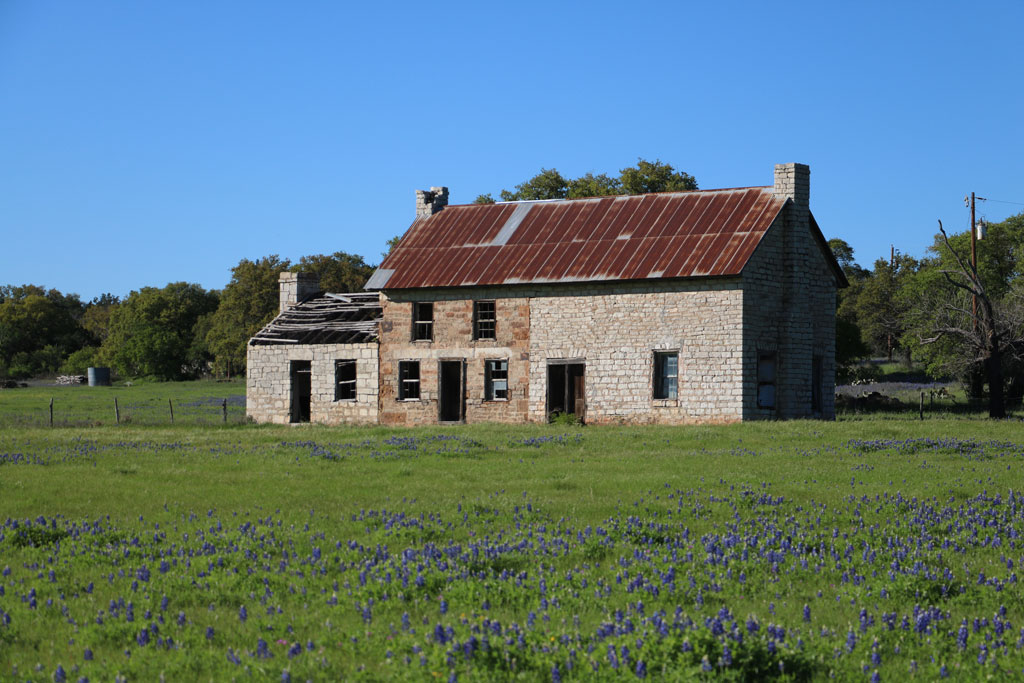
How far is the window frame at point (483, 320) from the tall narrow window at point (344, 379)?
5307mm

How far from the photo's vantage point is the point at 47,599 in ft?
27.7

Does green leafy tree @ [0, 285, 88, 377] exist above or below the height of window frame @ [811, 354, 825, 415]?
above

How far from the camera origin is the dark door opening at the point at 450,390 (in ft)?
128

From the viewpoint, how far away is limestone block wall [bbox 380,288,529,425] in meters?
37.8

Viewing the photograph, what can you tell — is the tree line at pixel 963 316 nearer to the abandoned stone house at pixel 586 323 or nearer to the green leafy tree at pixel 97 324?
the abandoned stone house at pixel 586 323

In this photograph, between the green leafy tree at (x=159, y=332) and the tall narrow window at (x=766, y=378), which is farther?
the green leafy tree at (x=159, y=332)

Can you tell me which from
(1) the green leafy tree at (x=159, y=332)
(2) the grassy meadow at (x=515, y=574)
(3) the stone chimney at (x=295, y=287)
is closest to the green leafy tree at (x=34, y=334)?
(1) the green leafy tree at (x=159, y=332)

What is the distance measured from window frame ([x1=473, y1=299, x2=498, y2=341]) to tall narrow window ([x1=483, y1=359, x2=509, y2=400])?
92cm

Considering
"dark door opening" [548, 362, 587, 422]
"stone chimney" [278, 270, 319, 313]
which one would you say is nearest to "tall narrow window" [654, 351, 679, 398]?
"dark door opening" [548, 362, 587, 422]

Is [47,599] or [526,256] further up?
[526,256]

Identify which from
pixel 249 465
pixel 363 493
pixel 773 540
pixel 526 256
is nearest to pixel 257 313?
pixel 526 256

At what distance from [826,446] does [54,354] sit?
323ft

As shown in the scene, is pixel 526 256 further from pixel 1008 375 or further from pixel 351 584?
pixel 351 584

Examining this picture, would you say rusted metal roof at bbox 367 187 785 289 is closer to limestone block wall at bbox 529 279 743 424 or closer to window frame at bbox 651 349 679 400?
limestone block wall at bbox 529 279 743 424
